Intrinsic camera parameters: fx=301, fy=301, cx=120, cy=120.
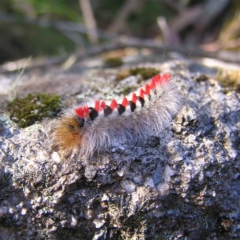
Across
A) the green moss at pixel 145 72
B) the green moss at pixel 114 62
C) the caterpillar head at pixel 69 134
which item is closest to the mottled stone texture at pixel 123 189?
the caterpillar head at pixel 69 134

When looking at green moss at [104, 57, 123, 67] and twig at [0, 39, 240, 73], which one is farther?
→ twig at [0, 39, 240, 73]

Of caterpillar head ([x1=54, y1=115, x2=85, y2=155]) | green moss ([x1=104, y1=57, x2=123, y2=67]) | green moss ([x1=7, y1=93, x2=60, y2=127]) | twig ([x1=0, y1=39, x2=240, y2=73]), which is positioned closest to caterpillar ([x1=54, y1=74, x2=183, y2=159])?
caterpillar head ([x1=54, y1=115, x2=85, y2=155])

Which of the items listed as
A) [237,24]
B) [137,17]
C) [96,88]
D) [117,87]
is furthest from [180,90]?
[137,17]

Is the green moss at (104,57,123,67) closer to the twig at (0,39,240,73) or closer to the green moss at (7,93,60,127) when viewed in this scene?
the twig at (0,39,240,73)

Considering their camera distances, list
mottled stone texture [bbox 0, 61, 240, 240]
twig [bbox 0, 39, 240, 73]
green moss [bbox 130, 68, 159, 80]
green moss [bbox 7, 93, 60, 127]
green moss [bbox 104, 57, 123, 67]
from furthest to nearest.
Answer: twig [bbox 0, 39, 240, 73] < green moss [bbox 104, 57, 123, 67] < green moss [bbox 130, 68, 159, 80] < green moss [bbox 7, 93, 60, 127] < mottled stone texture [bbox 0, 61, 240, 240]

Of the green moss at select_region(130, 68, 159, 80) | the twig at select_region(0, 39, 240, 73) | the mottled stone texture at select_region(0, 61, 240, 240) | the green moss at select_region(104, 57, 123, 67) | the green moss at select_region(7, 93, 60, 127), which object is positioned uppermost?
the twig at select_region(0, 39, 240, 73)

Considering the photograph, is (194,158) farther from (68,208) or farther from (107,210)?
(68,208)
